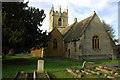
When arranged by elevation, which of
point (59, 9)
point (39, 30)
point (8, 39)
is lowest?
point (8, 39)

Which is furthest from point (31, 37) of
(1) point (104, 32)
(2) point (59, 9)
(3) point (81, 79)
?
(2) point (59, 9)

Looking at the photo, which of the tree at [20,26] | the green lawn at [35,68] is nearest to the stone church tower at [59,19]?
the tree at [20,26]

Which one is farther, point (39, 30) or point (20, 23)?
point (39, 30)

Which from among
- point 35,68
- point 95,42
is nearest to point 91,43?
point 95,42

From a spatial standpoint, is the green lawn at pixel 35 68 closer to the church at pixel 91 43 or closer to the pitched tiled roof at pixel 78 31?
the church at pixel 91 43

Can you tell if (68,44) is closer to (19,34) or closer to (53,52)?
(53,52)

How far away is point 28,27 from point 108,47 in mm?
19532

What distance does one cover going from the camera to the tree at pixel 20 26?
18.6 metres

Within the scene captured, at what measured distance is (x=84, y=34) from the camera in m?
31.9

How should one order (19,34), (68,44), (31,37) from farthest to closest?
(68,44)
(31,37)
(19,34)

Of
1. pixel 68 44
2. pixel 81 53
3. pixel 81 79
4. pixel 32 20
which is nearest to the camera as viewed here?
pixel 81 79

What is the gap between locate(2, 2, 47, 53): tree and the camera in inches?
731

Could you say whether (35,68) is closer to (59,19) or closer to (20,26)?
(20,26)

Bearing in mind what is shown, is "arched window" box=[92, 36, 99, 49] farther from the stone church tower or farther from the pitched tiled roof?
the stone church tower
